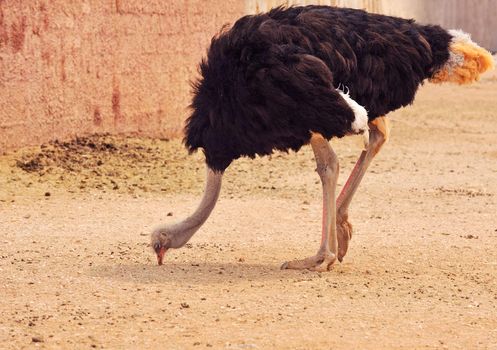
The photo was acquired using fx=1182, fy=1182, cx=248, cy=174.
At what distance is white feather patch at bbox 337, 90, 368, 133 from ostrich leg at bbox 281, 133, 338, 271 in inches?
11.7

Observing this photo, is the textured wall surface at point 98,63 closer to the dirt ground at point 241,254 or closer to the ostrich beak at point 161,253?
the dirt ground at point 241,254

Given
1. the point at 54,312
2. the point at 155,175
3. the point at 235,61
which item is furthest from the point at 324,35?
the point at 155,175

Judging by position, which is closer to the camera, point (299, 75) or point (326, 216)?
point (299, 75)

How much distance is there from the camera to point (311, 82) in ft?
18.6

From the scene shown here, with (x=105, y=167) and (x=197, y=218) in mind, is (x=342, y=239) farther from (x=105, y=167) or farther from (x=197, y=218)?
(x=105, y=167)

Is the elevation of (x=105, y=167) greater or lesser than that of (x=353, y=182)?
lesser

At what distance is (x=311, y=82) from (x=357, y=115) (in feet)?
0.90

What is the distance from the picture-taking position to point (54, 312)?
5.04m

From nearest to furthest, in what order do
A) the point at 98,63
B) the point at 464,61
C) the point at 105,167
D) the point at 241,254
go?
the point at 464,61 → the point at 241,254 → the point at 105,167 → the point at 98,63

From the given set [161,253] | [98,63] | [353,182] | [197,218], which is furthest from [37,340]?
[98,63]

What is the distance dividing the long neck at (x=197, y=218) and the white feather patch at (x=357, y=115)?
809 millimetres

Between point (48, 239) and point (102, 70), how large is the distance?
3246 millimetres

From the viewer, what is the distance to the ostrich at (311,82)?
5.71 m

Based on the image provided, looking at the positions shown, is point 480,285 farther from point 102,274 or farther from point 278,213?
point 278,213
